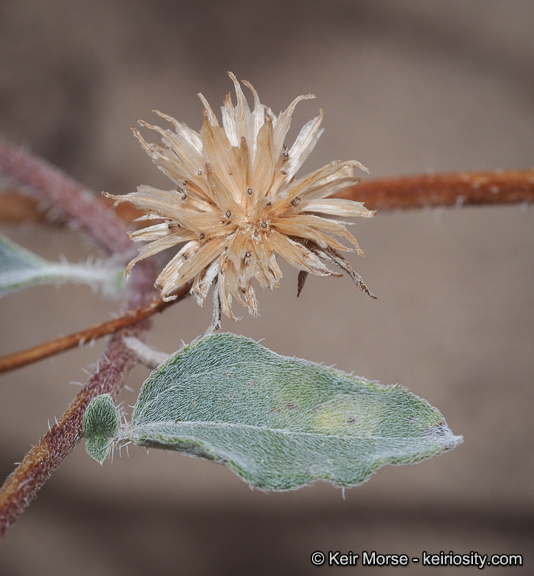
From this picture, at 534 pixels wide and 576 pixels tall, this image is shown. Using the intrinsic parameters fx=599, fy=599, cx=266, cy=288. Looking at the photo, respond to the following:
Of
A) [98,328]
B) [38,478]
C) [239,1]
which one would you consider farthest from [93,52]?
[38,478]

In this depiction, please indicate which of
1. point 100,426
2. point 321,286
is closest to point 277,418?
point 100,426

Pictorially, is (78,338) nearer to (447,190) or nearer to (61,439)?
(61,439)

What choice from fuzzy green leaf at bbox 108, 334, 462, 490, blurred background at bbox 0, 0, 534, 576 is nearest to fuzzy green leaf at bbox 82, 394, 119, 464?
fuzzy green leaf at bbox 108, 334, 462, 490

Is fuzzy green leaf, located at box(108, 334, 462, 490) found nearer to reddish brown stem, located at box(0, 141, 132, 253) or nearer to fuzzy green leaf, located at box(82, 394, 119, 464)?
fuzzy green leaf, located at box(82, 394, 119, 464)

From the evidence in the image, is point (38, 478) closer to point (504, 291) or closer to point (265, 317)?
point (265, 317)

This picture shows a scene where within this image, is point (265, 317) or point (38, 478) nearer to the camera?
point (38, 478)

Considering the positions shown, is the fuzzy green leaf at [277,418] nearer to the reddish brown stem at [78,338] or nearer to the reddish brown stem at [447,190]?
the reddish brown stem at [78,338]

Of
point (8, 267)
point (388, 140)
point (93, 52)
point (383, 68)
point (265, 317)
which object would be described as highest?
point (383, 68)
